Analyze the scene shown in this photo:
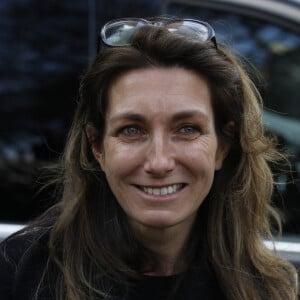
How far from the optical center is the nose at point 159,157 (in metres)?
1.79

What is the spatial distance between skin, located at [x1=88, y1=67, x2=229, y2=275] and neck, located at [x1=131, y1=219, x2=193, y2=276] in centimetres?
A: 9

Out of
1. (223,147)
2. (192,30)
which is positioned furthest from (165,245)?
(192,30)

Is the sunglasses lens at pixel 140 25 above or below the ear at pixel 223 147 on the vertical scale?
above

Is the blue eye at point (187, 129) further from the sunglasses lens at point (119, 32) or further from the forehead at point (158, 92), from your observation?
the sunglasses lens at point (119, 32)

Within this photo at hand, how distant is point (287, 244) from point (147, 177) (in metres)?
1.20

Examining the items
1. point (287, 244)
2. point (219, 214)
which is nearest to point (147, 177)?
point (219, 214)

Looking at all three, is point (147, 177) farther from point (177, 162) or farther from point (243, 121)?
point (243, 121)

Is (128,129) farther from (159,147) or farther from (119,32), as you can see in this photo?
(119,32)

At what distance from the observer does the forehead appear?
1.81 metres

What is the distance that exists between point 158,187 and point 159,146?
11 centimetres

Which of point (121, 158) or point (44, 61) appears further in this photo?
point (44, 61)

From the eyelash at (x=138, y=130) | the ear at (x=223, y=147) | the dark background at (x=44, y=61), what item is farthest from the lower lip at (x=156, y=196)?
the dark background at (x=44, y=61)

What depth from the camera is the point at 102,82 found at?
6.39 ft

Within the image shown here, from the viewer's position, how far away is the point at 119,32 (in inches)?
77.5
